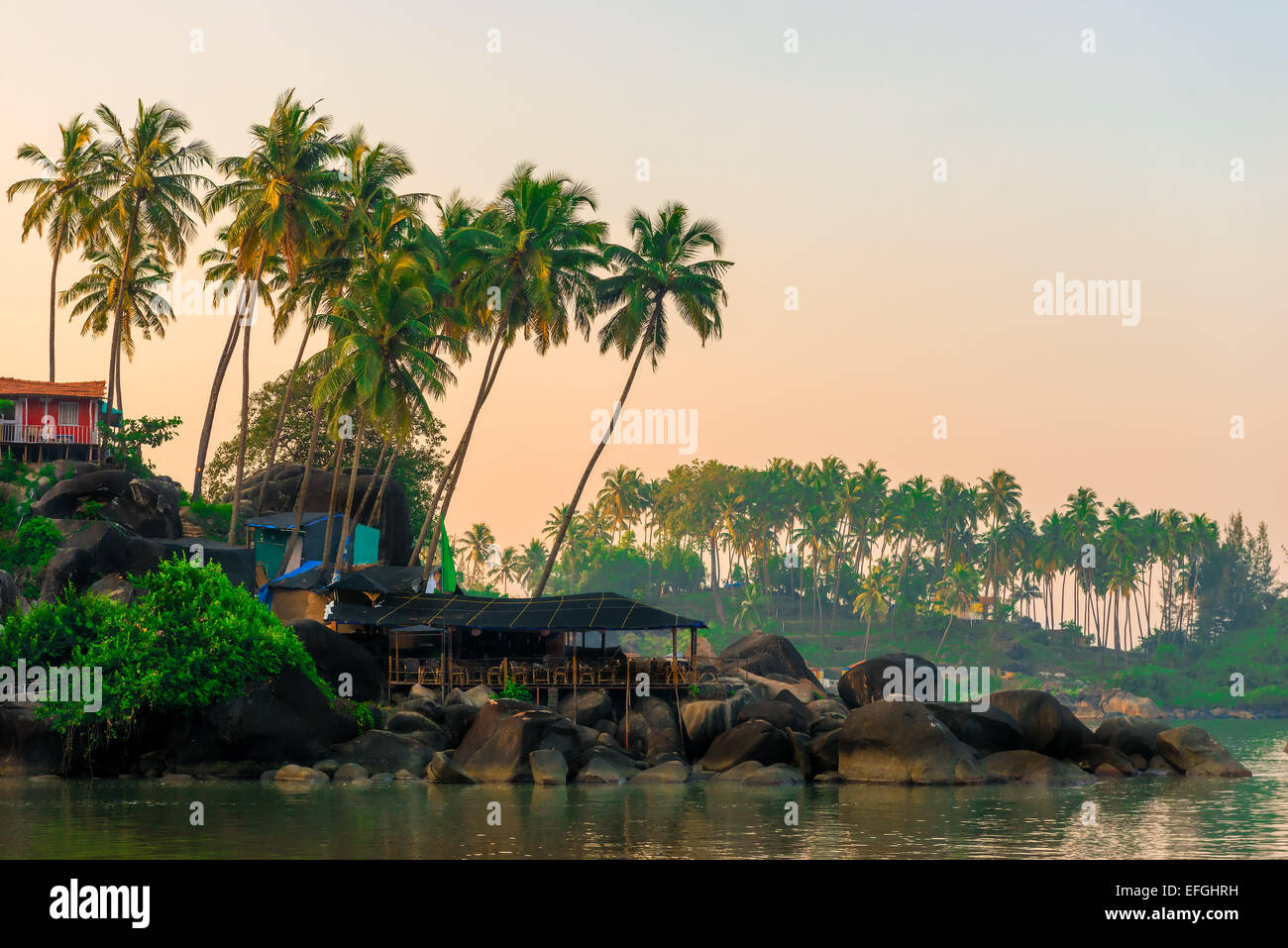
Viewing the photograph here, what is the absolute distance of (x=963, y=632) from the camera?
124 meters

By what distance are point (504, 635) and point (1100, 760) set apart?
19660mm

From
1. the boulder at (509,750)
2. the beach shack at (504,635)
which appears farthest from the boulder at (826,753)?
the boulder at (509,750)

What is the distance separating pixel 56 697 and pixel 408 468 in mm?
36356

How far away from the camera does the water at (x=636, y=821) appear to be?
22.3 metres

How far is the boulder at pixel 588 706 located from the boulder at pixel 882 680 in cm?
916

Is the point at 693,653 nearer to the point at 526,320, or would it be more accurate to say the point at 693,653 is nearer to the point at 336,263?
the point at 526,320

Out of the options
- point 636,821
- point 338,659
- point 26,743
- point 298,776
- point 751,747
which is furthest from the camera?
point 338,659

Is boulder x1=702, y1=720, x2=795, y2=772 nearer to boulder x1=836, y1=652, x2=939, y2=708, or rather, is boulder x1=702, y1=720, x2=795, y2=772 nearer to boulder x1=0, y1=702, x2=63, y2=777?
boulder x1=836, y1=652, x2=939, y2=708

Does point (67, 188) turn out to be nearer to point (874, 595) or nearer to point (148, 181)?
point (148, 181)

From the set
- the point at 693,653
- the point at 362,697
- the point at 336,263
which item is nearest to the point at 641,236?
the point at 336,263

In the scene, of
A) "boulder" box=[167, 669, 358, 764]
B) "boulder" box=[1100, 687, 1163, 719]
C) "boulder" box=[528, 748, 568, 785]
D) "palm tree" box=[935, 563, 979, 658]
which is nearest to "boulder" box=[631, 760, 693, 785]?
"boulder" box=[528, 748, 568, 785]

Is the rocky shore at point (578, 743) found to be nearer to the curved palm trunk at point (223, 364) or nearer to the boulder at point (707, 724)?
the boulder at point (707, 724)

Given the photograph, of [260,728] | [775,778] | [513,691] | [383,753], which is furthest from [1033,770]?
[260,728]

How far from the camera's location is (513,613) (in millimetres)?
40781
